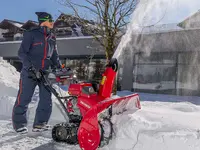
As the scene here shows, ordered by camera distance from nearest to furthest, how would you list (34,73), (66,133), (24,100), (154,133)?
(154,133), (66,133), (34,73), (24,100)

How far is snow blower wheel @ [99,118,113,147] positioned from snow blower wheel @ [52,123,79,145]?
1.26 ft

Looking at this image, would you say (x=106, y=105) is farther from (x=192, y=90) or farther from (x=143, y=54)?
(x=143, y=54)

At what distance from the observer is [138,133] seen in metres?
3.02

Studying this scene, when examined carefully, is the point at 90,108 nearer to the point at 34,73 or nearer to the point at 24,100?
the point at 34,73

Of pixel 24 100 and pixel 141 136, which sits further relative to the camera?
pixel 24 100

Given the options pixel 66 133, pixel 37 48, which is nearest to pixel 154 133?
pixel 66 133

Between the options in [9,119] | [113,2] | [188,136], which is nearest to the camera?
[188,136]

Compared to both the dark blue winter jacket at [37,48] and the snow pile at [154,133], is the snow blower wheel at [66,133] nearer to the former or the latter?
the snow pile at [154,133]

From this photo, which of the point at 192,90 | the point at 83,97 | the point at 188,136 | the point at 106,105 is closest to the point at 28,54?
the point at 83,97

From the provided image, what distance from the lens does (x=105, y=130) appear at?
303 centimetres

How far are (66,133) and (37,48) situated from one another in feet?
4.86

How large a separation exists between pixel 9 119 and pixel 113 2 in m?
4.88

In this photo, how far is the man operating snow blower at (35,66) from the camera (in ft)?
12.9

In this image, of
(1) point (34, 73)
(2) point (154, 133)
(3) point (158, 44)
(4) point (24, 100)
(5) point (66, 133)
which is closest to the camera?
(2) point (154, 133)
